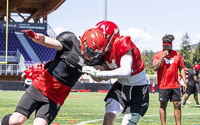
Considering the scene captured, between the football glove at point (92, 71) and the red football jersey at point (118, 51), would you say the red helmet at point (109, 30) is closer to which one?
the red football jersey at point (118, 51)

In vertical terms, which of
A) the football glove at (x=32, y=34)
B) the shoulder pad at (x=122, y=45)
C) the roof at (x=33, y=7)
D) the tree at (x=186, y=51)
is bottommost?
the tree at (x=186, y=51)

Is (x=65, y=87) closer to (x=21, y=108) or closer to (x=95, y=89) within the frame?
(x=21, y=108)

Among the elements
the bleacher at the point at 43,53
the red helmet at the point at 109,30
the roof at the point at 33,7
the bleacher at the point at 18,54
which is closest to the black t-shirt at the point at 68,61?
the red helmet at the point at 109,30

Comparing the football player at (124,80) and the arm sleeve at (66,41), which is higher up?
the arm sleeve at (66,41)

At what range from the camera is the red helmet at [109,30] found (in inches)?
136

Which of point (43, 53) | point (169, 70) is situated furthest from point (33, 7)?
point (169, 70)

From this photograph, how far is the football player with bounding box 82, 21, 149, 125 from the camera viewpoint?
11.2 ft

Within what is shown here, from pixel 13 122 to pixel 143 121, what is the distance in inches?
167

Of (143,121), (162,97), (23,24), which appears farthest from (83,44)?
(23,24)

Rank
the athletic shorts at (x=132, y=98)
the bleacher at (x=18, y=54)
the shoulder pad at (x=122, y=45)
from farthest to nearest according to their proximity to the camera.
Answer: the bleacher at (x=18, y=54) < the athletic shorts at (x=132, y=98) < the shoulder pad at (x=122, y=45)

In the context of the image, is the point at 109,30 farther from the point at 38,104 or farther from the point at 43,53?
the point at 43,53

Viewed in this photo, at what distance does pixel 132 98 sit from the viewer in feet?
12.5

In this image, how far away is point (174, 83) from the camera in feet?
20.1

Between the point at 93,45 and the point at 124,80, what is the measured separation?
2.69 ft
